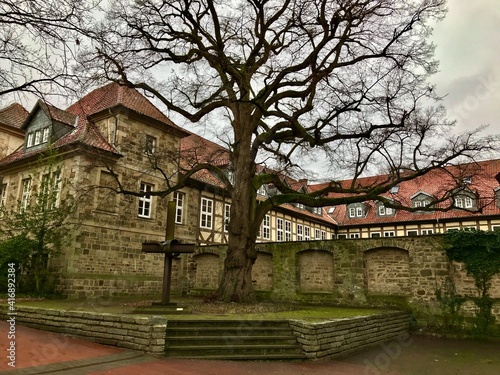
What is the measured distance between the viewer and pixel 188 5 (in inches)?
447

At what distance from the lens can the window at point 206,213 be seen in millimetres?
20547

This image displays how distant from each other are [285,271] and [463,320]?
6.47 m

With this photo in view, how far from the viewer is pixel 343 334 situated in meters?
8.58

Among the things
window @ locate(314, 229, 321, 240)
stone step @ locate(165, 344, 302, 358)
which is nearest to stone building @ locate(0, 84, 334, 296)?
stone step @ locate(165, 344, 302, 358)

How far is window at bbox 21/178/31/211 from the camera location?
55.5ft

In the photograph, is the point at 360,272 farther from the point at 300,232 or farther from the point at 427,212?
the point at 427,212

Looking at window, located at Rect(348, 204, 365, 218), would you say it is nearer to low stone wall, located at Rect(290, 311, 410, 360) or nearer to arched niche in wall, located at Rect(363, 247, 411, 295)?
arched niche in wall, located at Rect(363, 247, 411, 295)

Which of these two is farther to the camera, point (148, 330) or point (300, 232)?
point (300, 232)

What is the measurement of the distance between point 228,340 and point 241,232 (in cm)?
507

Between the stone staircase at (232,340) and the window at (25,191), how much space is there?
1267 centimetres

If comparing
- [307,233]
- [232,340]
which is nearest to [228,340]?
[232,340]

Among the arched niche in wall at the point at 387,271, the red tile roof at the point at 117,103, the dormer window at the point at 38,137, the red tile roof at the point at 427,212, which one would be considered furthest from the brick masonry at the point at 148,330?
the red tile roof at the point at 427,212

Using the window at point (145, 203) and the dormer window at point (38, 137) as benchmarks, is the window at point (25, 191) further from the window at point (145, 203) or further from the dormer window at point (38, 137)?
the window at point (145, 203)

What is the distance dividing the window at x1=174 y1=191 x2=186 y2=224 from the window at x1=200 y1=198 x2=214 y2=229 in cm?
136
